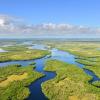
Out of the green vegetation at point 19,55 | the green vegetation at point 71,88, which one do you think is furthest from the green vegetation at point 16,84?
the green vegetation at point 19,55

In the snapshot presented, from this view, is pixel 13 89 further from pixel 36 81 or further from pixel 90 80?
pixel 90 80

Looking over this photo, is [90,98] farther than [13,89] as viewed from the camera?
No

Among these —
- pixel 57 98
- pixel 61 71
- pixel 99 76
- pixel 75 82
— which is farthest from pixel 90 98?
pixel 61 71


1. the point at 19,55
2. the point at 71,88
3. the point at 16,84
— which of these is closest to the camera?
the point at 71,88

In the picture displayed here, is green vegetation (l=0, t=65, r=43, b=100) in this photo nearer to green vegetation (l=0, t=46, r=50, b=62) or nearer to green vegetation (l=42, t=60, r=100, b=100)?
green vegetation (l=42, t=60, r=100, b=100)

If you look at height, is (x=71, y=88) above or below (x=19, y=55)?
above

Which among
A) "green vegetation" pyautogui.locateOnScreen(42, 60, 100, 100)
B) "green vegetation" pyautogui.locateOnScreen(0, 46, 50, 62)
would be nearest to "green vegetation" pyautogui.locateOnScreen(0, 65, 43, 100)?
"green vegetation" pyautogui.locateOnScreen(42, 60, 100, 100)

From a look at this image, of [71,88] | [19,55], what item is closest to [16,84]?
[71,88]

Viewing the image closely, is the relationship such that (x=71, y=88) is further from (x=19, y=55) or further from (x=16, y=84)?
(x=19, y=55)

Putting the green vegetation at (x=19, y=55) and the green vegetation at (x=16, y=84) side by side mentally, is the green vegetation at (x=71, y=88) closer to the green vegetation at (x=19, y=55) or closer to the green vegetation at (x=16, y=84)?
the green vegetation at (x=16, y=84)
